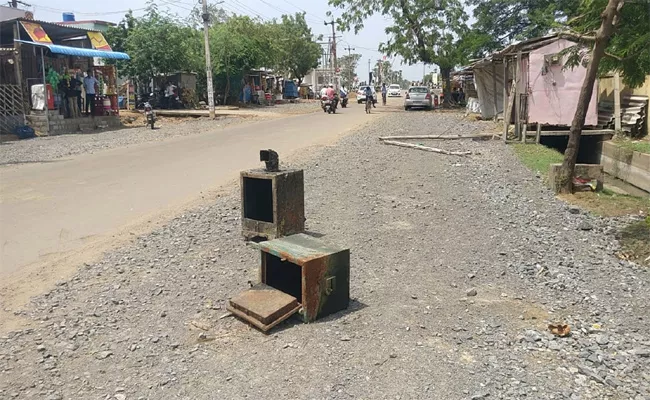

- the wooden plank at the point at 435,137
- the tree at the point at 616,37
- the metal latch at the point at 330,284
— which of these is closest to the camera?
the metal latch at the point at 330,284

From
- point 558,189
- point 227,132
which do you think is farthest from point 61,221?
point 227,132

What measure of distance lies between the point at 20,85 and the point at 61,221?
1542 centimetres

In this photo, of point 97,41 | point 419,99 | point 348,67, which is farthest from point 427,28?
point 348,67

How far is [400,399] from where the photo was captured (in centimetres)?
332

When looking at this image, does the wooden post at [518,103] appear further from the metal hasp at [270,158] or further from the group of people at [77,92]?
the group of people at [77,92]

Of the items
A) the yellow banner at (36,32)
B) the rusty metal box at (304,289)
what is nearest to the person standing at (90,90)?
the yellow banner at (36,32)

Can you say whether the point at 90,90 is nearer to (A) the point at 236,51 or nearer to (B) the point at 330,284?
(A) the point at 236,51

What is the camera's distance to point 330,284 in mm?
4371

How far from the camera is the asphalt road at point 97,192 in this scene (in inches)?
256

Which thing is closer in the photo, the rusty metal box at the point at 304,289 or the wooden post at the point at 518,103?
the rusty metal box at the point at 304,289

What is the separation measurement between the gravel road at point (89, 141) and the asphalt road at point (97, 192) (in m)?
0.98

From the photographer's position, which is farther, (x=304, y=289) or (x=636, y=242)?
(x=636, y=242)

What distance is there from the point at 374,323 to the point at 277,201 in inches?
81.3

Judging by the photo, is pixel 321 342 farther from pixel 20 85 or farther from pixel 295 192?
pixel 20 85
